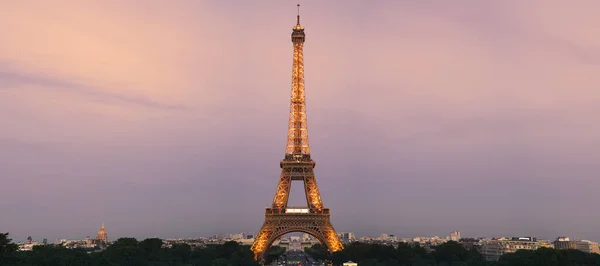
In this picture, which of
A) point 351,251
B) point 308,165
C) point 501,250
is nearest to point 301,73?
point 308,165

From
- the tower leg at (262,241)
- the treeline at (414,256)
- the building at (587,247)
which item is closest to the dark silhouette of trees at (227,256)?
the treeline at (414,256)

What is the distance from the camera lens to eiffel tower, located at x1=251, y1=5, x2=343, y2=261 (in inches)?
3976

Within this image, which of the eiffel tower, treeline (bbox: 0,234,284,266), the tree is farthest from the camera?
the eiffel tower

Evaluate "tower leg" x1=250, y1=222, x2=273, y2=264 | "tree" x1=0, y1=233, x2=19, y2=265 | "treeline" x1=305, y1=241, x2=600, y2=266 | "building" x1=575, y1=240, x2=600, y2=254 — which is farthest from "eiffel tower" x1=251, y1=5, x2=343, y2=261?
"building" x1=575, y1=240, x2=600, y2=254

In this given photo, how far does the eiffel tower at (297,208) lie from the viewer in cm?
10100

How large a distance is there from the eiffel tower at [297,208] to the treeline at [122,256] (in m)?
6.52

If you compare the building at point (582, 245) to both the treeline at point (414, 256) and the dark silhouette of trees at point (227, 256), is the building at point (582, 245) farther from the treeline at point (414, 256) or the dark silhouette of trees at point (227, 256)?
the dark silhouette of trees at point (227, 256)

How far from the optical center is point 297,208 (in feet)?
338

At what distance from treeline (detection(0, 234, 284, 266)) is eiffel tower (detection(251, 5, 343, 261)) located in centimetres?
652

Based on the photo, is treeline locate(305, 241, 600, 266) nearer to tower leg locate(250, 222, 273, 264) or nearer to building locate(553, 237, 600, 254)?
tower leg locate(250, 222, 273, 264)

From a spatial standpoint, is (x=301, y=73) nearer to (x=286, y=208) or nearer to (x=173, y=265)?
(x=286, y=208)

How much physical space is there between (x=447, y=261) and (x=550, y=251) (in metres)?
27.0

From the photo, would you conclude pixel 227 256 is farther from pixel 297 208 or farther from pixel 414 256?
pixel 414 256

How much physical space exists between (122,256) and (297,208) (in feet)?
104
